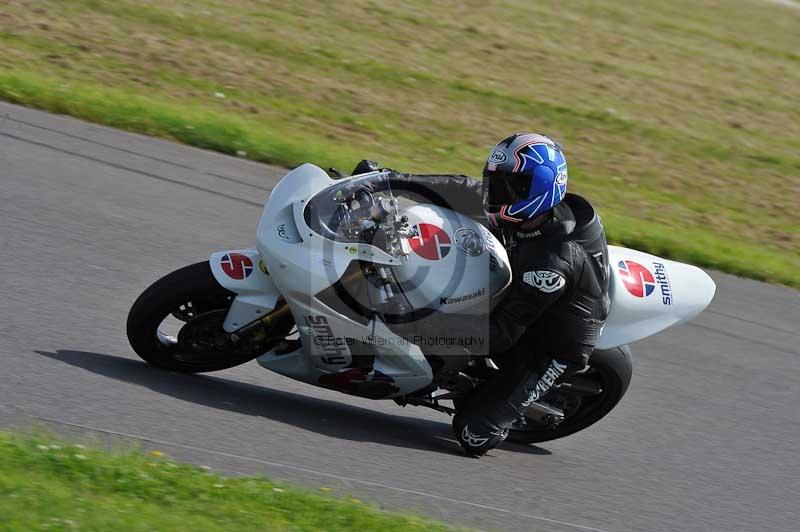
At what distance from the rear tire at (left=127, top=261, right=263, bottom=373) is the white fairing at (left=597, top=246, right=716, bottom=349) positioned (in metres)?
1.87

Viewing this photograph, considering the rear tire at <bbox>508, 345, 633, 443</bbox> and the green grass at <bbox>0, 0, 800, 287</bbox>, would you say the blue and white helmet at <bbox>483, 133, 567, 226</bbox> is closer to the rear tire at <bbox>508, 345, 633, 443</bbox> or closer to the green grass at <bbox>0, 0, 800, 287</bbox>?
the rear tire at <bbox>508, 345, 633, 443</bbox>

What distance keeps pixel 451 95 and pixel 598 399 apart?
292 inches

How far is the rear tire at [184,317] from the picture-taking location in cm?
527

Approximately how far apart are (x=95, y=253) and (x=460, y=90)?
694 cm

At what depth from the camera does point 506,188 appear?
533cm

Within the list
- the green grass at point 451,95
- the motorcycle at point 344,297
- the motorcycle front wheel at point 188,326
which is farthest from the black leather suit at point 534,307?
the green grass at point 451,95

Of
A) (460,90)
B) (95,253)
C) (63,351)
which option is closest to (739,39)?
(460,90)

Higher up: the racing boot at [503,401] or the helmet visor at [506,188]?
the helmet visor at [506,188]

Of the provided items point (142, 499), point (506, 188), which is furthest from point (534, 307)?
point (142, 499)

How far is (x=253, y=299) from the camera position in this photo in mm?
5281

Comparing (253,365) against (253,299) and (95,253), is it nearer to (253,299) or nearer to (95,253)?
(253,299)

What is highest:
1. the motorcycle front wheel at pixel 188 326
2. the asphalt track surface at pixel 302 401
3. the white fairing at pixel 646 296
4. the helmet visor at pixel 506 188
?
the helmet visor at pixel 506 188

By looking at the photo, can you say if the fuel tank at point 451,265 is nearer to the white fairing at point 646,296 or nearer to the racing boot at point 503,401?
the racing boot at point 503,401

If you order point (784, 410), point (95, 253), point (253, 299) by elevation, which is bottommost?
point (784, 410)
